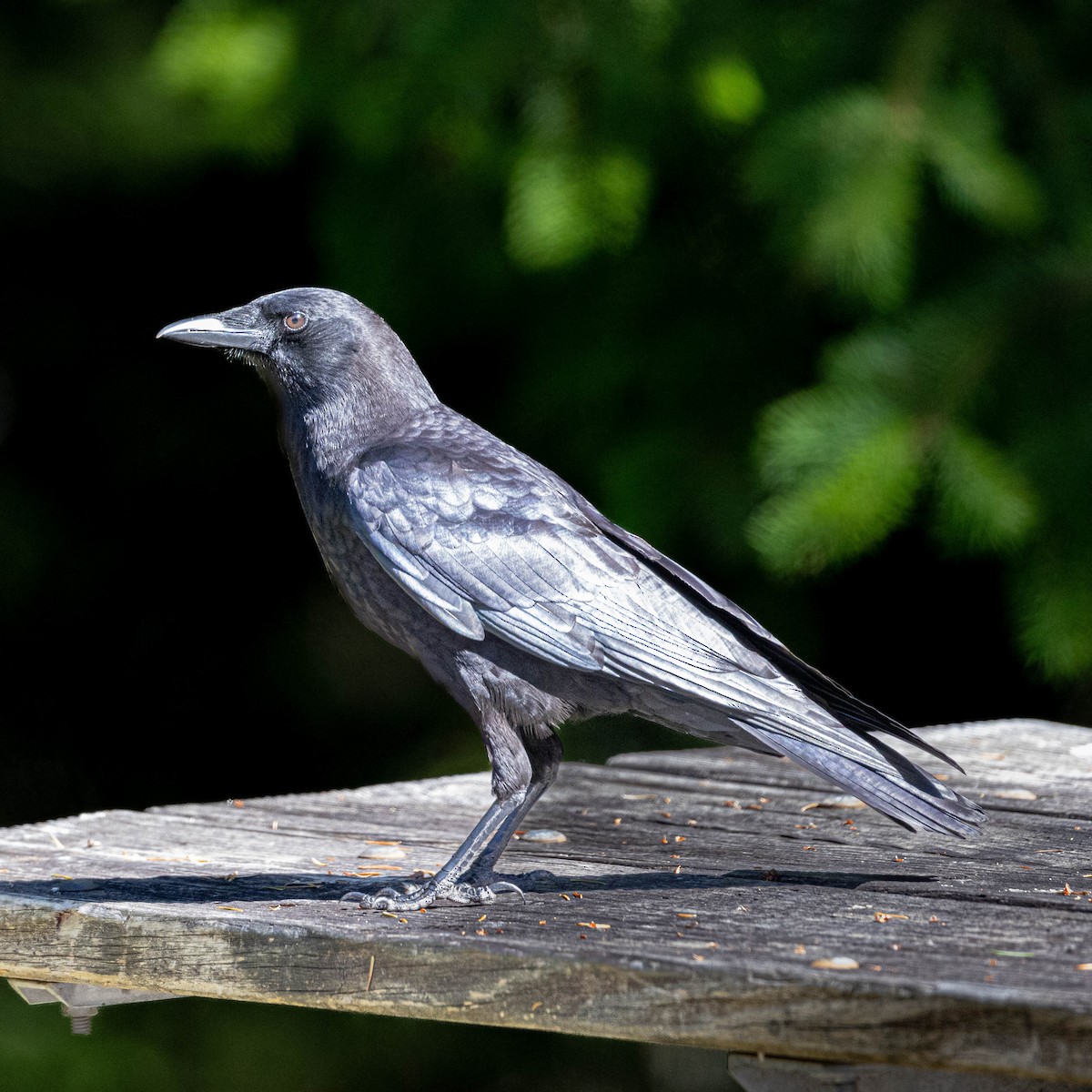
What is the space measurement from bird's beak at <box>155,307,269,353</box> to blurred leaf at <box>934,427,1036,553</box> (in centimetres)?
182

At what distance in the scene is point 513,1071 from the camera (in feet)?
21.4

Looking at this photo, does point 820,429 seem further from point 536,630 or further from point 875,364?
point 536,630

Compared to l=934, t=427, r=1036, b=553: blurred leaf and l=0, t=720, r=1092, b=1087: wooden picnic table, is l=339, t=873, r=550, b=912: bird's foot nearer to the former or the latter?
l=0, t=720, r=1092, b=1087: wooden picnic table

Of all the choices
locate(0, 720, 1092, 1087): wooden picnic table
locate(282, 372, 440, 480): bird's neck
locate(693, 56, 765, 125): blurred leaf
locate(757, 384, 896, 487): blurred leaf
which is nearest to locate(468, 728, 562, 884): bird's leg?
locate(0, 720, 1092, 1087): wooden picnic table

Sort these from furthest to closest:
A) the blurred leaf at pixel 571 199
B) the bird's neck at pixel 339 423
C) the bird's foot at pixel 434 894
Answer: the blurred leaf at pixel 571 199
the bird's neck at pixel 339 423
the bird's foot at pixel 434 894

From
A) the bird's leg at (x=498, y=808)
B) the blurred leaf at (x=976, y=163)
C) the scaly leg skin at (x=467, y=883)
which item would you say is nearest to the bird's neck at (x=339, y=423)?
the bird's leg at (x=498, y=808)

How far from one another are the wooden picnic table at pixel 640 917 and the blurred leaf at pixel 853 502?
0.62 meters

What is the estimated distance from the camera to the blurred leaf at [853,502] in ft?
13.5

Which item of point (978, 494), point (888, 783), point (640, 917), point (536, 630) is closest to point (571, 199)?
point (978, 494)

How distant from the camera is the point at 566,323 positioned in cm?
532

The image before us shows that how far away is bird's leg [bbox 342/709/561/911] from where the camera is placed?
272 cm

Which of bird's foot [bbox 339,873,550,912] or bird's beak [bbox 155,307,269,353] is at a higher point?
bird's beak [bbox 155,307,269,353]

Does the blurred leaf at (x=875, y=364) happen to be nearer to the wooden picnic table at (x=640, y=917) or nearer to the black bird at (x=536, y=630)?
the wooden picnic table at (x=640, y=917)

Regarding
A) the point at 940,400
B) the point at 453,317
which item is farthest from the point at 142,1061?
the point at 940,400
